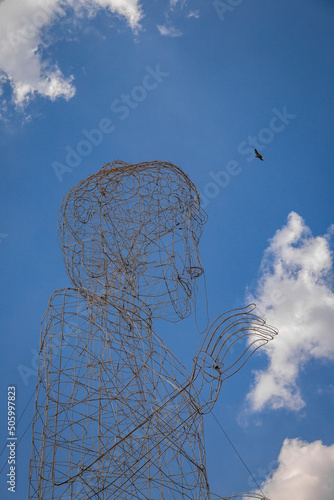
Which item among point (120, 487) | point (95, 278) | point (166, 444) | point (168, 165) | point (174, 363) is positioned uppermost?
point (168, 165)

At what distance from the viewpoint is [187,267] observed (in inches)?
199

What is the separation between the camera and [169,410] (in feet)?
14.5

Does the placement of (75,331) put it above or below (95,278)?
below

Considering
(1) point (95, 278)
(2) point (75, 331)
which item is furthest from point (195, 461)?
(1) point (95, 278)

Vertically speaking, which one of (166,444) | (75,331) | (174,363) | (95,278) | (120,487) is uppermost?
(95,278)

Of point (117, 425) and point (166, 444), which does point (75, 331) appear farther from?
point (166, 444)

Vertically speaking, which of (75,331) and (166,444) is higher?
(75,331)

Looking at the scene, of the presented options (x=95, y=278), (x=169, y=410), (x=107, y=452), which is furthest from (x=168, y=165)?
(x=107, y=452)

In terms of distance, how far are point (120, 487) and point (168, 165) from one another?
2845 millimetres

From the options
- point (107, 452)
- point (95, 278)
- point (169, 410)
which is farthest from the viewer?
point (95, 278)

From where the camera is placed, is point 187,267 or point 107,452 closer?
point 107,452

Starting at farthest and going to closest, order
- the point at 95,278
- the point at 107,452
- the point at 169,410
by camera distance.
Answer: the point at 95,278 → the point at 169,410 → the point at 107,452

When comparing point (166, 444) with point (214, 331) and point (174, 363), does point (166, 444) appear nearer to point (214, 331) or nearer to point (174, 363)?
point (174, 363)

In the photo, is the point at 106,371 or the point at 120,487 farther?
the point at 106,371
